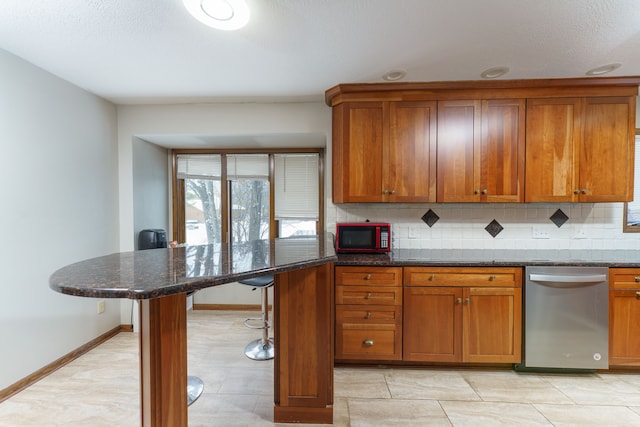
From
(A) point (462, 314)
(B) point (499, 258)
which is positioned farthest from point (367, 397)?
(B) point (499, 258)

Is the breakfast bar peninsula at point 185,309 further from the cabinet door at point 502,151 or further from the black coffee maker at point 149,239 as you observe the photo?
the cabinet door at point 502,151

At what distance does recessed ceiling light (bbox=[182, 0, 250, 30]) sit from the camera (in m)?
1.41

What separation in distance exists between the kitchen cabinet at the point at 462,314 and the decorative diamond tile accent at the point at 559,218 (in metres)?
0.98

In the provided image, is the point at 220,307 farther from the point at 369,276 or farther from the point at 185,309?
the point at 185,309

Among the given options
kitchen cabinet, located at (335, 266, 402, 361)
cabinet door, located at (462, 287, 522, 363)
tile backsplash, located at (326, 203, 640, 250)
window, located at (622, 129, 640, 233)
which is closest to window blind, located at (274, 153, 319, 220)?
tile backsplash, located at (326, 203, 640, 250)

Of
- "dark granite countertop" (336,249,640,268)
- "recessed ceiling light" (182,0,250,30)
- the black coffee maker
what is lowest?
"dark granite countertop" (336,249,640,268)

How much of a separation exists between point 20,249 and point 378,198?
8.84ft

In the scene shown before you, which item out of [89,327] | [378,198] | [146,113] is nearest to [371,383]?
[378,198]

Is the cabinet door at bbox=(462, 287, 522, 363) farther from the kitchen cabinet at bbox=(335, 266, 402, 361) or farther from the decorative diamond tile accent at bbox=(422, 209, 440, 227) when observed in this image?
the decorative diamond tile accent at bbox=(422, 209, 440, 227)

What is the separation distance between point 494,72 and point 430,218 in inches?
52.2

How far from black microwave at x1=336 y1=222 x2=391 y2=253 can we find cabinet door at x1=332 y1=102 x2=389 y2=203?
238 millimetres

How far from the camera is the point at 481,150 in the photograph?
2439 millimetres

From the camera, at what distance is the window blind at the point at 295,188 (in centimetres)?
352

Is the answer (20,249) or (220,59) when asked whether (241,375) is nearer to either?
(20,249)
